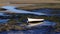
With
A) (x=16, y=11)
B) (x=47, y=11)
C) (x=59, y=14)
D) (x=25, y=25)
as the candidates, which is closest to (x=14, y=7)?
(x=16, y=11)

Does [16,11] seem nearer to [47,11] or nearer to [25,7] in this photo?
[25,7]

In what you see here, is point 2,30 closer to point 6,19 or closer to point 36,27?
point 6,19

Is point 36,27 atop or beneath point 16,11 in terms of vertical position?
beneath

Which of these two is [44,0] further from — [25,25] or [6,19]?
[6,19]

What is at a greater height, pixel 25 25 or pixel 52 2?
pixel 52 2

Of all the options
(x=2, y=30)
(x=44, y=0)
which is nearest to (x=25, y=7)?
(x=44, y=0)

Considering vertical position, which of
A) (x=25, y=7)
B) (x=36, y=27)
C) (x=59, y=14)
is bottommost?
(x=36, y=27)

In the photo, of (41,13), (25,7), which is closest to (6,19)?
(25,7)
